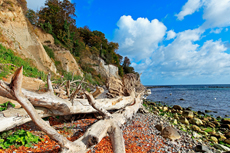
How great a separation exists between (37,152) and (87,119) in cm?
237

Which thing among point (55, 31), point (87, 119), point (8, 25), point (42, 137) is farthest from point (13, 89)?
point (55, 31)

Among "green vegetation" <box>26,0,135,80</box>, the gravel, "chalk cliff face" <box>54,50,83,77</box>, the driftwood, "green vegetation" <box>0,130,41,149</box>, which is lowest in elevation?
the gravel

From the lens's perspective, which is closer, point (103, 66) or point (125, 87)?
point (125, 87)

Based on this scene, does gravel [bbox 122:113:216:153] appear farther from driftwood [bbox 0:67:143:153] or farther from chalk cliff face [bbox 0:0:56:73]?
chalk cliff face [bbox 0:0:56:73]

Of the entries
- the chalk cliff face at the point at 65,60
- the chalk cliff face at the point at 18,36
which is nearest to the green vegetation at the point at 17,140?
the chalk cliff face at the point at 18,36

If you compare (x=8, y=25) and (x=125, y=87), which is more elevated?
(x=8, y=25)

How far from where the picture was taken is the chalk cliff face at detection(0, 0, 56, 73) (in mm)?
10836

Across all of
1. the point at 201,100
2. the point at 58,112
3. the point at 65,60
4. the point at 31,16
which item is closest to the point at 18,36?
the point at 65,60

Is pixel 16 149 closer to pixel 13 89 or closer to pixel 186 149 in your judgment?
pixel 13 89

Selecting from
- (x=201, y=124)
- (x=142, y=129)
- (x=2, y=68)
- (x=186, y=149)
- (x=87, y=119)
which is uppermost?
(x=2, y=68)

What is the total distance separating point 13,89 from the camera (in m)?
1.53

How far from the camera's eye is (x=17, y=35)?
12070mm

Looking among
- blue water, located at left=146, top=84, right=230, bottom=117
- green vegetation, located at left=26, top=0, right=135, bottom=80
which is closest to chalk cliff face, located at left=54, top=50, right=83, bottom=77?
green vegetation, located at left=26, top=0, right=135, bottom=80

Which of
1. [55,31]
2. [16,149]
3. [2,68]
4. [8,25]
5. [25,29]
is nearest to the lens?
[16,149]
